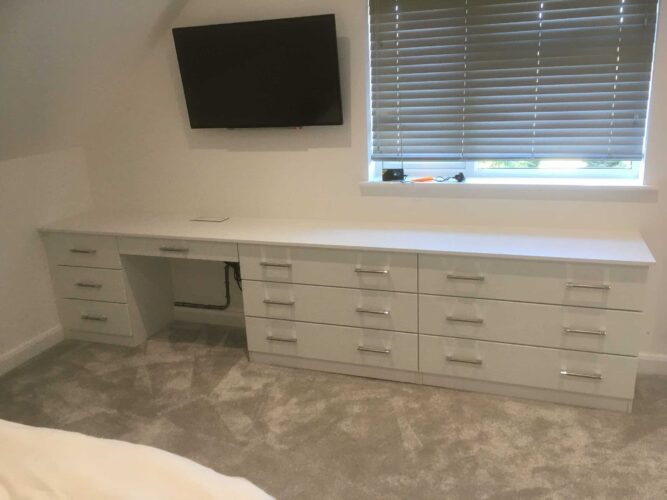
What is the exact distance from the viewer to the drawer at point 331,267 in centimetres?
253

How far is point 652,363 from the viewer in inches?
106

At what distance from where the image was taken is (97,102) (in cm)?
310

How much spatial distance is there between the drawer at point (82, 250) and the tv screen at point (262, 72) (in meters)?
0.85

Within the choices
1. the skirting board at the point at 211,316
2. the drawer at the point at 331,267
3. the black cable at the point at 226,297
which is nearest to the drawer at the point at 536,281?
the drawer at the point at 331,267

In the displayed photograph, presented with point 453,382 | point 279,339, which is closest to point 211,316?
point 279,339

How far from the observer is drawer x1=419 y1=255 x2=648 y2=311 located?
225cm

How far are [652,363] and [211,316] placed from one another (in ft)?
7.92

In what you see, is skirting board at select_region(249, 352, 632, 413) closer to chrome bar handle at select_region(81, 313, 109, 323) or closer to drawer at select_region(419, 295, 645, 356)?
drawer at select_region(419, 295, 645, 356)

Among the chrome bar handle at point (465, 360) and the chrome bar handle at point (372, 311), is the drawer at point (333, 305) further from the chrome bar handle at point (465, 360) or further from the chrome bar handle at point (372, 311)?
the chrome bar handle at point (465, 360)

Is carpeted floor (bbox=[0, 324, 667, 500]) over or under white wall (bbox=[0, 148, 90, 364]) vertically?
under

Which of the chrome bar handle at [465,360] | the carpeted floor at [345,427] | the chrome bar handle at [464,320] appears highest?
the chrome bar handle at [464,320]

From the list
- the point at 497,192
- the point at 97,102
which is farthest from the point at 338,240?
the point at 97,102

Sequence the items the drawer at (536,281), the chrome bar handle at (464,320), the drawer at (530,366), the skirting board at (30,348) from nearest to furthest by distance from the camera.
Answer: the drawer at (536,281) < the drawer at (530,366) < the chrome bar handle at (464,320) < the skirting board at (30,348)

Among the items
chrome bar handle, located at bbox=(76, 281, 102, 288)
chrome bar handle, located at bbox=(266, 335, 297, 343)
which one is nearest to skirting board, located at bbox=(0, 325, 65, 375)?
chrome bar handle, located at bbox=(76, 281, 102, 288)
